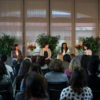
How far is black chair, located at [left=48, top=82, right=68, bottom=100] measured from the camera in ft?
9.30

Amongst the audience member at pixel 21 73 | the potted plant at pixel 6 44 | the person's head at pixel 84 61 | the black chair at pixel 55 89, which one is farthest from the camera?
the potted plant at pixel 6 44

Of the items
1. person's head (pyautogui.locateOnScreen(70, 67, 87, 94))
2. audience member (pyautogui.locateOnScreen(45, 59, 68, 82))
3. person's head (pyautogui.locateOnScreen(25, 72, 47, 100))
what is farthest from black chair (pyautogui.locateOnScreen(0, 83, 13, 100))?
person's head (pyautogui.locateOnScreen(25, 72, 47, 100))

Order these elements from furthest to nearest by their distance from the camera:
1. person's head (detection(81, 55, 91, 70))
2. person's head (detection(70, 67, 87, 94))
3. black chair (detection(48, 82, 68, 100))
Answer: person's head (detection(81, 55, 91, 70)) < black chair (detection(48, 82, 68, 100)) < person's head (detection(70, 67, 87, 94))

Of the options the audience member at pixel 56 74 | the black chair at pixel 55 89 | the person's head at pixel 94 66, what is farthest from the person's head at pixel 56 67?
the person's head at pixel 94 66

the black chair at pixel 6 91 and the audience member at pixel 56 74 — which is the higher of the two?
the audience member at pixel 56 74

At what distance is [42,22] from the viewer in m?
11.1

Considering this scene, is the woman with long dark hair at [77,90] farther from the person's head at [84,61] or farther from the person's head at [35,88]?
the person's head at [84,61]

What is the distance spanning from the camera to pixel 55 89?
3023mm

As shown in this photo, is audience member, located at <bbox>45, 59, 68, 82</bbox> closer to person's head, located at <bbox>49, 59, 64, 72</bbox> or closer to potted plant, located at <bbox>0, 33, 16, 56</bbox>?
person's head, located at <bbox>49, 59, 64, 72</bbox>

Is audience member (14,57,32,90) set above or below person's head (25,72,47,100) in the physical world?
below

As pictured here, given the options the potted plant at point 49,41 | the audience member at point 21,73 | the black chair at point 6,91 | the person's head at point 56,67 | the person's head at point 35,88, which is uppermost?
the potted plant at point 49,41

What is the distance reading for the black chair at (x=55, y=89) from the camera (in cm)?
284

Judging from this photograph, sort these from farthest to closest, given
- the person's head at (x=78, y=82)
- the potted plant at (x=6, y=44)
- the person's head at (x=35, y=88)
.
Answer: the potted plant at (x=6, y=44) < the person's head at (x=78, y=82) < the person's head at (x=35, y=88)

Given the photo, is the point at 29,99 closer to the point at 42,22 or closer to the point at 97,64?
the point at 97,64
